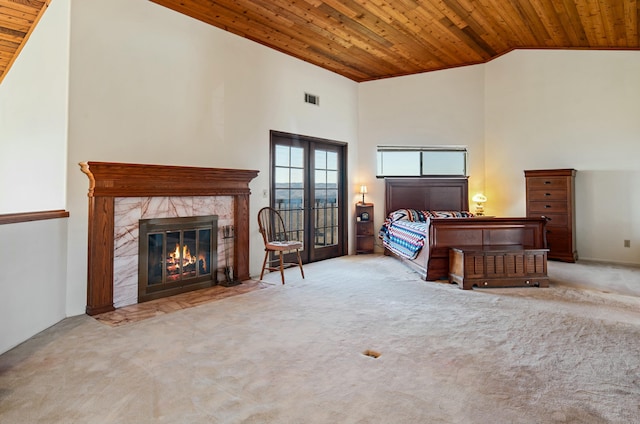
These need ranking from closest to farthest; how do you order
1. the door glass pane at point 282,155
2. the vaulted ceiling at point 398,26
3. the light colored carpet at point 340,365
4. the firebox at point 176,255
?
the light colored carpet at point 340,365 < the firebox at point 176,255 < the vaulted ceiling at point 398,26 < the door glass pane at point 282,155

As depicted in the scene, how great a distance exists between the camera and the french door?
18.3 ft

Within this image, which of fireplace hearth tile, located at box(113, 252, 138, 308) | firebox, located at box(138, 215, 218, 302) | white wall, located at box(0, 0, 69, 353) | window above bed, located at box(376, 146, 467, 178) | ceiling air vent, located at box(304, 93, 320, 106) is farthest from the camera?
window above bed, located at box(376, 146, 467, 178)

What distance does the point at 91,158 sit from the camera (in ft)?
11.4

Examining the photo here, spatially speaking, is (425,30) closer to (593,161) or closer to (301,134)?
(301,134)

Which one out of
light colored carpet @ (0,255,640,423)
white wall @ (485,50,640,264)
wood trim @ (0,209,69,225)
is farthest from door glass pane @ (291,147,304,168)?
white wall @ (485,50,640,264)

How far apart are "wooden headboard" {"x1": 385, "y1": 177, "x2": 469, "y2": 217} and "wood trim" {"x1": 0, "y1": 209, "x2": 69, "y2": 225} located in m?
5.15

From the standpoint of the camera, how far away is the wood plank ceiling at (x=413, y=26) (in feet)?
14.3

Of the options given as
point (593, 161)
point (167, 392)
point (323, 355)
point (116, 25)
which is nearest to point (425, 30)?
point (593, 161)

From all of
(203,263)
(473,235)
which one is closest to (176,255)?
(203,263)

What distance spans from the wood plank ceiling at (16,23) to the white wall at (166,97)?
0.34 metres

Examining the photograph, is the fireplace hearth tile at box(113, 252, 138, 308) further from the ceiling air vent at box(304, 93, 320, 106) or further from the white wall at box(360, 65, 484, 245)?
→ the white wall at box(360, 65, 484, 245)

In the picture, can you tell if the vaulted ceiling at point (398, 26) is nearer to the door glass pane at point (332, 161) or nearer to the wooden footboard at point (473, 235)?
the door glass pane at point (332, 161)

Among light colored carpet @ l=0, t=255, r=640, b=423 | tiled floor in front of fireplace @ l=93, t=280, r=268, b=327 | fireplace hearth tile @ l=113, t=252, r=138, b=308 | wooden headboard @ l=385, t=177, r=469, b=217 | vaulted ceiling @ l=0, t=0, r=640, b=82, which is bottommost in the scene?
light colored carpet @ l=0, t=255, r=640, b=423

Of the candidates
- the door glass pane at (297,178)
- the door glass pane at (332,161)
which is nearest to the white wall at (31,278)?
the door glass pane at (297,178)
